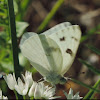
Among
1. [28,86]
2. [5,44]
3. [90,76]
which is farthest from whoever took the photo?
[90,76]

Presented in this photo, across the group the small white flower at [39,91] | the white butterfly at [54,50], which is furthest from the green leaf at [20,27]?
the small white flower at [39,91]

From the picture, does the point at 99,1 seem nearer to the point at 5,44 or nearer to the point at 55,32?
the point at 5,44

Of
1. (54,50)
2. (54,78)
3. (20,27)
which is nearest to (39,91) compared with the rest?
(54,78)

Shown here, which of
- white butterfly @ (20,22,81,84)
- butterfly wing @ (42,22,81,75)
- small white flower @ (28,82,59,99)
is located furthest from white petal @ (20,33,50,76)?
small white flower @ (28,82,59,99)

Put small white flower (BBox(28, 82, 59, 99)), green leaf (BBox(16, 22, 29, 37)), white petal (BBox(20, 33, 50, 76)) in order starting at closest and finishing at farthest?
small white flower (BBox(28, 82, 59, 99)) → white petal (BBox(20, 33, 50, 76)) → green leaf (BBox(16, 22, 29, 37))

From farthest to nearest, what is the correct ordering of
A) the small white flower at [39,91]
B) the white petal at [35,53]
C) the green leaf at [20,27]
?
the green leaf at [20,27]
the white petal at [35,53]
the small white flower at [39,91]

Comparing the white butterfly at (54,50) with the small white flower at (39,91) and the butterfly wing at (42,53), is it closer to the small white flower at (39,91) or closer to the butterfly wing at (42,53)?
the butterfly wing at (42,53)

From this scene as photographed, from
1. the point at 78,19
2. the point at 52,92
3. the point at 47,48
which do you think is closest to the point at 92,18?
the point at 78,19

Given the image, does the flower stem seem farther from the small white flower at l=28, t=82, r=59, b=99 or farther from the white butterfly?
the small white flower at l=28, t=82, r=59, b=99
